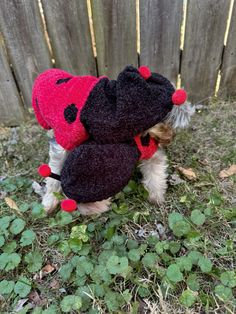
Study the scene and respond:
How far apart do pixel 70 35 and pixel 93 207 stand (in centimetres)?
135

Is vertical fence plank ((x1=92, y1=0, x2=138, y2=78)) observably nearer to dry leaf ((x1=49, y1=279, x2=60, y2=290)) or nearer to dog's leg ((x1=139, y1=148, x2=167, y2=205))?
dog's leg ((x1=139, y1=148, x2=167, y2=205))

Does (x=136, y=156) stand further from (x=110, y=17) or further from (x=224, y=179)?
(x=110, y=17)

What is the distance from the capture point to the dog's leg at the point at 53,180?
1.98m

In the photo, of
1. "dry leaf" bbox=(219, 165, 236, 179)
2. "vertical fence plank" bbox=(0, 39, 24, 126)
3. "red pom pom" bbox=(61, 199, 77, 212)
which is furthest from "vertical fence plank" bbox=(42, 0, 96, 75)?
"red pom pom" bbox=(61, 199, 77, 212)

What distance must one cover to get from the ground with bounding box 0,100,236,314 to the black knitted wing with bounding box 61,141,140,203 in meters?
0.37

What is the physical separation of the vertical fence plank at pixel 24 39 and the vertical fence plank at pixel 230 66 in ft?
4.66

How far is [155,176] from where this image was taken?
2.20 m

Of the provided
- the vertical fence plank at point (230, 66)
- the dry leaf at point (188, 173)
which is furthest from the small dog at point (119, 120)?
the vertical fence plank at point (230, 66)

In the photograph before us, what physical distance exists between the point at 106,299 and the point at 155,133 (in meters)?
0.89

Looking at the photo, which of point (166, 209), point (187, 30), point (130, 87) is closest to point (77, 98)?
point (130, 87)

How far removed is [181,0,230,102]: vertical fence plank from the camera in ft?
8.33

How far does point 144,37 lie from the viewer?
2.62 m

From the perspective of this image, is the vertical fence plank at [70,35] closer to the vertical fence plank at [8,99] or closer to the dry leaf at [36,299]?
the vertical fence plank at [8,99]

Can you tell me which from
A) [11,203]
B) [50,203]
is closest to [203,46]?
[50,203]
